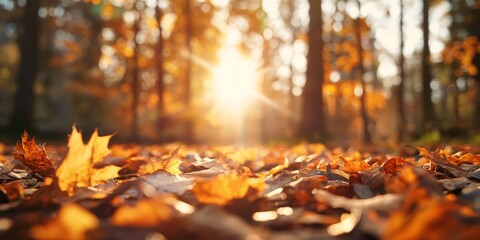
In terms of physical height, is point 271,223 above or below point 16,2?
below

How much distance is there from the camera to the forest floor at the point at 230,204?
0.71 meters

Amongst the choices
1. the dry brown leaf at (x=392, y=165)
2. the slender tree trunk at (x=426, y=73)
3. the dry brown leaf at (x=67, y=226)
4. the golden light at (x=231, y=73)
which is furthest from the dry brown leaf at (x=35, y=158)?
the golden light at (x=231, y=73)

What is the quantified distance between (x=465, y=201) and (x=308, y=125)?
28.5ft

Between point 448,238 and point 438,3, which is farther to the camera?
point 438,3

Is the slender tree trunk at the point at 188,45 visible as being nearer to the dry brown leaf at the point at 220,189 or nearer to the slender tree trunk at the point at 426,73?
the slender tree trunk at the point at 426,73

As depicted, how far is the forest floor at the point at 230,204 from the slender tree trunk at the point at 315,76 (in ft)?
26.1

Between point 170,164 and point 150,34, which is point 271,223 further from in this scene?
point 150,34

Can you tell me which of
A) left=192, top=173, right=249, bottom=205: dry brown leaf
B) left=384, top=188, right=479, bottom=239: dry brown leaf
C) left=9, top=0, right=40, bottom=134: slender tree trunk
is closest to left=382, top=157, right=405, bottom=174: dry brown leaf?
left=192, top=173, right=249, bottom=205: dry brown leaf

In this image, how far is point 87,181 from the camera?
1.28 m

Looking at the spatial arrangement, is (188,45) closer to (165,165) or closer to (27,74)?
(27,74)

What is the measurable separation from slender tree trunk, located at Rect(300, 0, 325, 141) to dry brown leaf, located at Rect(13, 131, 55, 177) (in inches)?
322

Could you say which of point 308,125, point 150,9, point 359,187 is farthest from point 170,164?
→ point 150,9

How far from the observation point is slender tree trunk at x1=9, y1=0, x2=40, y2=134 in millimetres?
10750

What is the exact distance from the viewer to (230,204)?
107 centimetres
